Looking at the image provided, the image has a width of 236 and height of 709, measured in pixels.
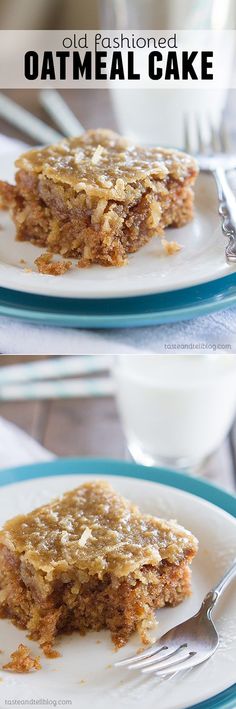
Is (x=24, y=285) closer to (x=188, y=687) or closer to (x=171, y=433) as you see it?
(x=188, y=687)

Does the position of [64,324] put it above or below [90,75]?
below

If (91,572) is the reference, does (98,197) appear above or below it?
above

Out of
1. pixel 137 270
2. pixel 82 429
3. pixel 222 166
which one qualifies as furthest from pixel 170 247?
pixel 82 429

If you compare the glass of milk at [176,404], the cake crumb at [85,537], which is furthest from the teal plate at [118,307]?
the glass of milk at [176,404]

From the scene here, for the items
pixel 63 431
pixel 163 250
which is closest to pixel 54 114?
pixel 63 431

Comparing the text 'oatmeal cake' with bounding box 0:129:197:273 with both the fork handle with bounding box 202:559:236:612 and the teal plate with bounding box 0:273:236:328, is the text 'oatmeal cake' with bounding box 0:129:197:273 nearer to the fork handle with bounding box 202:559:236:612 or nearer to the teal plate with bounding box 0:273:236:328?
the teal plate with bounding box 0:273:236:328

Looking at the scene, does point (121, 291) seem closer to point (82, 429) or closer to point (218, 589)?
point (218, 589)
